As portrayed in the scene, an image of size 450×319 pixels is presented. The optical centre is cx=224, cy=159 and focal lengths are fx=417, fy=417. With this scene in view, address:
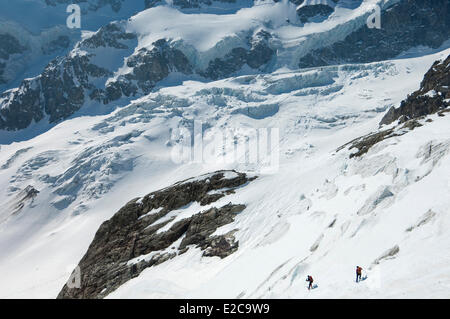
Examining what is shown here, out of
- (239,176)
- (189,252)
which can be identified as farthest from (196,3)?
(189,252)

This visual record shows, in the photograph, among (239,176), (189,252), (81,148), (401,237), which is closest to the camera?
(401,237)

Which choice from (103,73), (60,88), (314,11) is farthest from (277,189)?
(314,11)

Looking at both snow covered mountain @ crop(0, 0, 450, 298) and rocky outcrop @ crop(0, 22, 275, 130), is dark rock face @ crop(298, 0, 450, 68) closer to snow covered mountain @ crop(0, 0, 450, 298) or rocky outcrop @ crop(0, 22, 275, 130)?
snow covered mountain @ crop(0, 0, 450, 298)

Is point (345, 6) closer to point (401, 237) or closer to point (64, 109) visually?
point (64, 109)

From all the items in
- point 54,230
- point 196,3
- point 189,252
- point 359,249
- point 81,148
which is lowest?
point 54,230

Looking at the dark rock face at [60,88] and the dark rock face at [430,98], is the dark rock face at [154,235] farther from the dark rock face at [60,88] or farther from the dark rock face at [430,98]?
the dark rock face at [60,88]

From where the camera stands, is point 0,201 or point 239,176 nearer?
point 239,176

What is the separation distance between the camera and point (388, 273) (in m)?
19.2

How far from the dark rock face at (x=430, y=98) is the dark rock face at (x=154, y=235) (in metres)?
35.0

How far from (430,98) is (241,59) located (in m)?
101

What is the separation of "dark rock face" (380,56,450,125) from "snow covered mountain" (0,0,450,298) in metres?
0.42

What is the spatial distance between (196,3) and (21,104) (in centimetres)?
9115

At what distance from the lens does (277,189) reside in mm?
44062

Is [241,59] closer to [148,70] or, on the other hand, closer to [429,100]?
[148,70]
